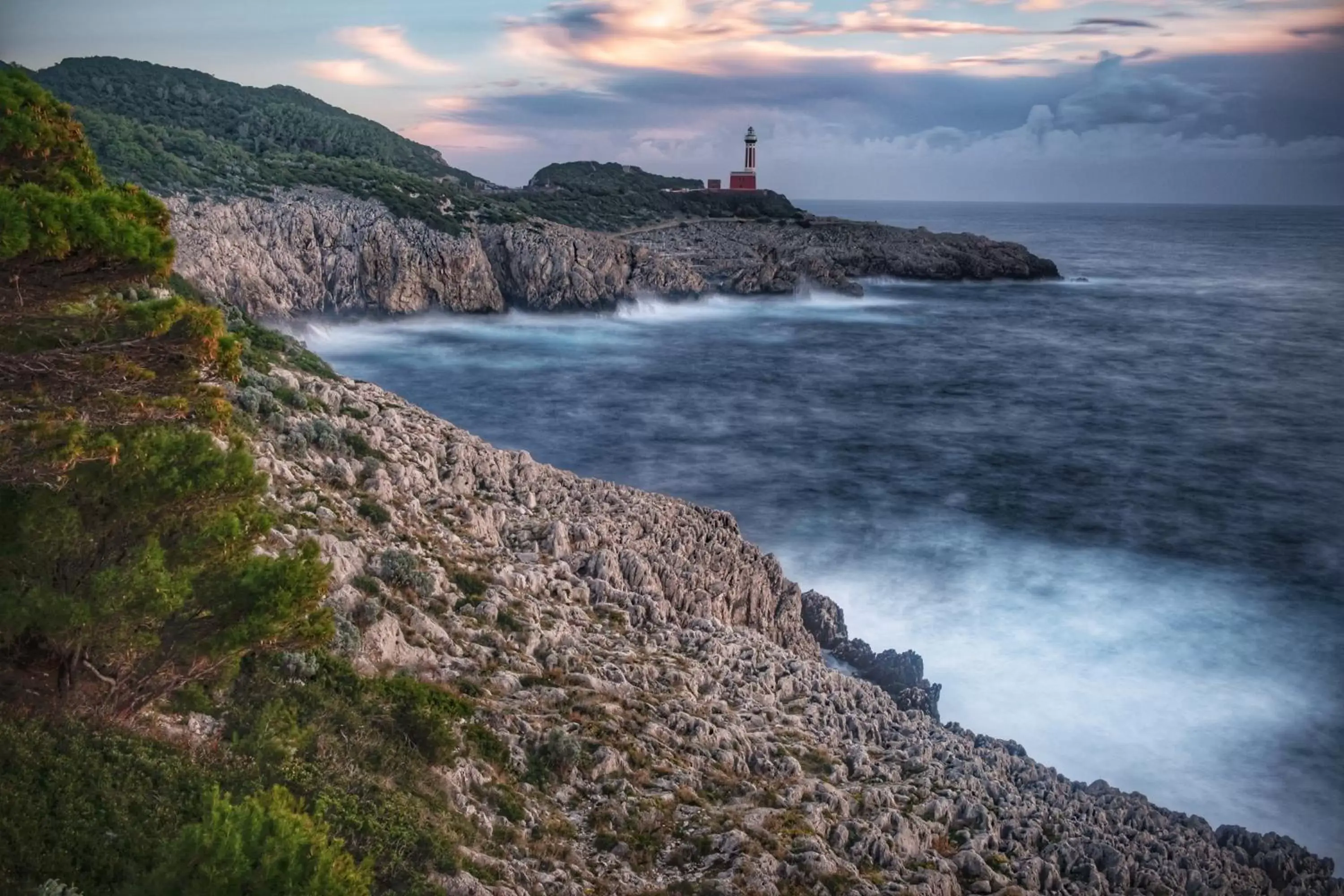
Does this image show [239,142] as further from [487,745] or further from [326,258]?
[487,745]

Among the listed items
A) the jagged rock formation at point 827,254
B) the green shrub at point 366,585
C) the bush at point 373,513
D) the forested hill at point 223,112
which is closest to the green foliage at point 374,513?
the bush at point 373,513

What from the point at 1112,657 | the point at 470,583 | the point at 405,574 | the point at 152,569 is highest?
the point at 152,569

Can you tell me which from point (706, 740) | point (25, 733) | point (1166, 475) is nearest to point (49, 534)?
point (25, 733)

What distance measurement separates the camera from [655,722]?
46.2 feet

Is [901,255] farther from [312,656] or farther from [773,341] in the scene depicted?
[312,656]

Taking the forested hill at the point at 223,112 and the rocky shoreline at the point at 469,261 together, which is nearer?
the rocky shoreline at the point at 469,261

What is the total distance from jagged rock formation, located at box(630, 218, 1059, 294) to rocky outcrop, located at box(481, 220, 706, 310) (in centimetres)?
978

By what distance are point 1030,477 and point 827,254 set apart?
64697mm

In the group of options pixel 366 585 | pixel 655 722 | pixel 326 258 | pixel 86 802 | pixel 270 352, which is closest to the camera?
pixel 86 802

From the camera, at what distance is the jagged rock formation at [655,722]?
1160 cm

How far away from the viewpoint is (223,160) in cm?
6875

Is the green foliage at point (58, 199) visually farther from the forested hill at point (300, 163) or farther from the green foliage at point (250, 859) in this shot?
the forested hill at point (300, 163)

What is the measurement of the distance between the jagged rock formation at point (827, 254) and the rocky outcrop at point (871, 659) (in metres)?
67.2

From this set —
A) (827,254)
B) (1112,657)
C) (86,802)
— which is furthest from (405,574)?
(827,254)
